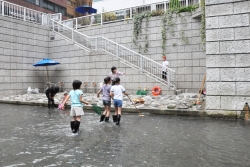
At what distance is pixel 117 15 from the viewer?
18156 mm

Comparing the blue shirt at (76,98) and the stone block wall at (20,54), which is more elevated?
the stone block wall at (20,54)

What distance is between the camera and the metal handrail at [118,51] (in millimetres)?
15188

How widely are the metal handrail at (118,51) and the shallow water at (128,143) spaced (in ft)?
23.2

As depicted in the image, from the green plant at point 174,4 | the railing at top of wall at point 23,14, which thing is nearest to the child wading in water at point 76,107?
the green plant at point 174,4

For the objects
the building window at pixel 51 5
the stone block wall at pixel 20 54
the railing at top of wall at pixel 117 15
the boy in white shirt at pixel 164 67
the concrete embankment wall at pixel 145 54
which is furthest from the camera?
the building window at pixel 51 5

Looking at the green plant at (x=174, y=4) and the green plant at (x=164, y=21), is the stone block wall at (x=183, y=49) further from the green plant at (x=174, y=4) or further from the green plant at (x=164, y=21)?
the green plant at (x=174, y=4)

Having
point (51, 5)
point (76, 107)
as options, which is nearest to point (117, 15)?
point (76, 107)

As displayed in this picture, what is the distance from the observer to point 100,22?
1897cm

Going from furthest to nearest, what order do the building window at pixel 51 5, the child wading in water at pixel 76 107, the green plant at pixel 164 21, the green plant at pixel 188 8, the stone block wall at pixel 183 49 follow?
the building window at pixel 51 5, the green plant at pixel 164 21, the green plant at pixel 188 8, the stone block wall at pixel 183 49, the child wading in water at pixel 76 107

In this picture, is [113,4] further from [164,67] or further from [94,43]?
[164,67]

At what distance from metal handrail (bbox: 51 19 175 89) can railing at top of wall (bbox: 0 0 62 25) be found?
2.27ft

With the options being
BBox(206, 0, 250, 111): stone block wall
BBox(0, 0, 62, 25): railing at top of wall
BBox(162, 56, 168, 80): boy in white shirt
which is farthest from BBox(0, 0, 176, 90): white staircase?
BBox(206, 0, 250, 111): stone block wall

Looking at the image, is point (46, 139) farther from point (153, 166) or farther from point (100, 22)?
point (100, 22)

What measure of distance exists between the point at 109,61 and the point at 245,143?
12.1 metres
